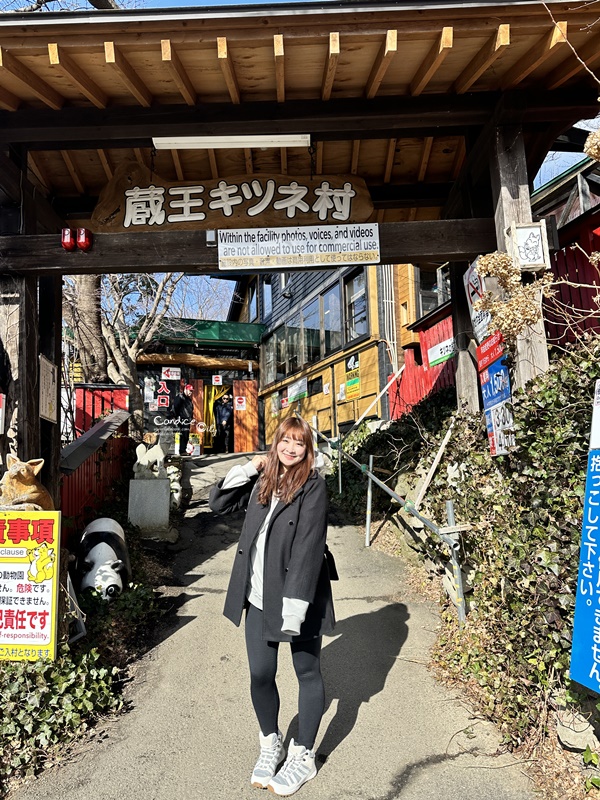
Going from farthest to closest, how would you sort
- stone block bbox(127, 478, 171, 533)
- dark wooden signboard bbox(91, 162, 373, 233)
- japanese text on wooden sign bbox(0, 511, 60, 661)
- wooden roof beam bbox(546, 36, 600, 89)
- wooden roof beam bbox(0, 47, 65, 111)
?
stone block bbox(127, 478, 171, 533), dark wooden signboard bbox(91, 162, 373, 233), wooden roof beam bbox(546, 36, 600, 89), wooden roof beam bbox(0, 47, 65, 111), japanese text on wooden sign bbox(0, 511, 60, 661)

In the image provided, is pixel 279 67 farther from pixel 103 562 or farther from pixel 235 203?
pixel 103 562

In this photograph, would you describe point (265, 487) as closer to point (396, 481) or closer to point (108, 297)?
point (396, 481)

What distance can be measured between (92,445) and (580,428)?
602 cm

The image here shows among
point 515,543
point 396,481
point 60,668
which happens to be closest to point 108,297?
point 396,481

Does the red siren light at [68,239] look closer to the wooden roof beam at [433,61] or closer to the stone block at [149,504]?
the wooden roof beam at [433,61]

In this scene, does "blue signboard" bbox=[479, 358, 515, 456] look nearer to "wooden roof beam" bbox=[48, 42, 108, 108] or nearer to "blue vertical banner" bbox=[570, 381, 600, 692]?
"blue vertical banner" bbox=[570, 381, 600, 692]

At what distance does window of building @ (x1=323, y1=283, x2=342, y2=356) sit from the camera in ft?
46.3

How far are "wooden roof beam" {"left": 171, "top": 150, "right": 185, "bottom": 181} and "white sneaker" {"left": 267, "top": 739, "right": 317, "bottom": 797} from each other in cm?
473

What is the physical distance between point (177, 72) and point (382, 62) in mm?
1424

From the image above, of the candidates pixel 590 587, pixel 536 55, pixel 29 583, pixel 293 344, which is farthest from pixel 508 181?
pixel 293 344

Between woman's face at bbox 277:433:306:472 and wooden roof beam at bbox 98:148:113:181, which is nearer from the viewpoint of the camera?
woman's face at bbox 277:433:306:472

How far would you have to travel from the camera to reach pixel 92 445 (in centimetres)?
725

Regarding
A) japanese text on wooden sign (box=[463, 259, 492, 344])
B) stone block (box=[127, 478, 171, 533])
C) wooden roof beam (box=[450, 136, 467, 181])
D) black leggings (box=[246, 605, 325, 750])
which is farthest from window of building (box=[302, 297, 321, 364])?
black leggings (box=[246, 605, 325, 750])

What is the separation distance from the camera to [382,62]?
394cm
